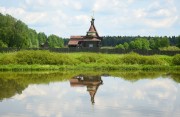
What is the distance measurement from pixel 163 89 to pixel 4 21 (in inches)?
2525

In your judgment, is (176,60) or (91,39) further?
(91,39)

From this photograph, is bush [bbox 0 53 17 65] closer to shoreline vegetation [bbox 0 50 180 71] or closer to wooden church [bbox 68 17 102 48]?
shoreline vegetation [bbox 0 50 180 71]

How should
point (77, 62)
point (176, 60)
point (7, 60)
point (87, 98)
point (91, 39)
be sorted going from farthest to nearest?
1. point (91, 39)
2. point (176, 60)
3. point (77, 62)
4. point (7, 60)
5. point (87, 98)

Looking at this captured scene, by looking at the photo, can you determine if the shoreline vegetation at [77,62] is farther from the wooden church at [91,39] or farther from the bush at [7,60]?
the wooden church at [91,39]

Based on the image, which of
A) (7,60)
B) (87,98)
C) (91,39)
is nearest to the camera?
(87,98)

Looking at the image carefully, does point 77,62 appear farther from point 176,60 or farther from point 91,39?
point 91,39

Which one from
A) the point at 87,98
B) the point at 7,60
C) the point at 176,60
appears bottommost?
the point at 87,98


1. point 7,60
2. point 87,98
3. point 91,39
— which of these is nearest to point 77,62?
point 7,60

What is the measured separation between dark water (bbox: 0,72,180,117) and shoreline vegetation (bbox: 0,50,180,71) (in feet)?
44.6

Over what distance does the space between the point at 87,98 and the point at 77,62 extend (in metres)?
27.4

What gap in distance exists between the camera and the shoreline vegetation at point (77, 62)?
4838 centimetres

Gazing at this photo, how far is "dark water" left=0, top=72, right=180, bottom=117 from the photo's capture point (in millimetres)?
19109

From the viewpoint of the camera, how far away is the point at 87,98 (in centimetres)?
2412

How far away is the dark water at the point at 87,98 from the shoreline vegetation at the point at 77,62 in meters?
13.6
